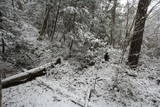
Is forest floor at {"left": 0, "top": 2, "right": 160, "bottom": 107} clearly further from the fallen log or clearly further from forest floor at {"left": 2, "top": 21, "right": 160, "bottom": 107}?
the fallen log

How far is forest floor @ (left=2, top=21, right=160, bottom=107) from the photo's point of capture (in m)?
6.18

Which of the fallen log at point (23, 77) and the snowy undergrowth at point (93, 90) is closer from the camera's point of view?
the snowy undergrowth at point (93, 90)

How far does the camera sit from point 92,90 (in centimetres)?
693

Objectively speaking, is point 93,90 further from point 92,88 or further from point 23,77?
point 23,77

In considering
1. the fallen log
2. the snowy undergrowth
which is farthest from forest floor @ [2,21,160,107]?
the fallen log

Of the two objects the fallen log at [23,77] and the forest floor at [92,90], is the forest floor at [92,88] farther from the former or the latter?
the fallen log at [23,77]

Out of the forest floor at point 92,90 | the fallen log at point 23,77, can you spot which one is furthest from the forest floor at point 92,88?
the fallen log at point 23,77

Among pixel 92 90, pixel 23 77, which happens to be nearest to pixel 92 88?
pixel 92 90

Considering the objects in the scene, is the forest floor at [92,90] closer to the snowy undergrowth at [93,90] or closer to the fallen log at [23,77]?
the snowy undergrowth at [93,90]

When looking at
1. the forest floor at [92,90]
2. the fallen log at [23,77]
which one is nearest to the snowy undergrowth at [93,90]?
the forest floor at [92,90]

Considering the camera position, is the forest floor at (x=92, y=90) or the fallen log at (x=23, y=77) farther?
the fallen log at (x=23, y=77)

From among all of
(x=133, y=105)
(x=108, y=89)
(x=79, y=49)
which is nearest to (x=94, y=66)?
(x=79, y=49)

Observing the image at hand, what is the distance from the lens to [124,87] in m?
6.30

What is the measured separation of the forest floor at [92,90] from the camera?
618cm
